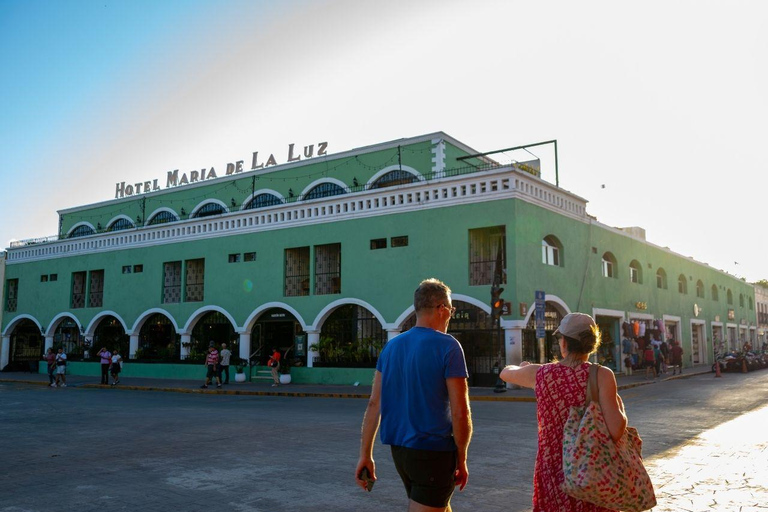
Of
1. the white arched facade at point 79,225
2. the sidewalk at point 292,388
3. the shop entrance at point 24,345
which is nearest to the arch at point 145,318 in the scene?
the sidewalk at point 292,388

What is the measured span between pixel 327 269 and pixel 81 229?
20244mm

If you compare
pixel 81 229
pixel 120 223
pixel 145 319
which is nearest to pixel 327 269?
pixel 145 319

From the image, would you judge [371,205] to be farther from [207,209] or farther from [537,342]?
[207,209]

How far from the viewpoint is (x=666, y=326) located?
3331 cm

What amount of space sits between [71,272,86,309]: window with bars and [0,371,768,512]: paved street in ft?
65.7

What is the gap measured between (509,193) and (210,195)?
17334 millimetres

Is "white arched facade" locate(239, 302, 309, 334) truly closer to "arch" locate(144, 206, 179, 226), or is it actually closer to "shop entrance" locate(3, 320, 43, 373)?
"arch" locate(144, 206, 179, 226)

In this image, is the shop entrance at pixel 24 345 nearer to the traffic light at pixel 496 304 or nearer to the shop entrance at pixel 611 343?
the traffic light at pixel 496 304

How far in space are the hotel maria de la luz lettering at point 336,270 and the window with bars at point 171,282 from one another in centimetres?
8

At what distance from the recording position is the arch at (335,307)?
930 inches

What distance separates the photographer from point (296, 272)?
27141 millimetres

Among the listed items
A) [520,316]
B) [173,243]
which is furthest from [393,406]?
[173,243]

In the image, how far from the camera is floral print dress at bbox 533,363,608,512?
3365 mm

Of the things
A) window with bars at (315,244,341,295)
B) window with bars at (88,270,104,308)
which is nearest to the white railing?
window with bars at (315,244,341,295)
